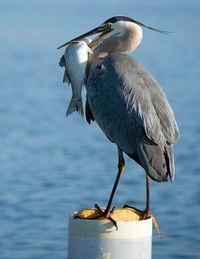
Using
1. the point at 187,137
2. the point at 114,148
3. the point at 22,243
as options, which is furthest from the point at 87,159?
the point at 22,243

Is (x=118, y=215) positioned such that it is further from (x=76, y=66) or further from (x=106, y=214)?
(x=76, y=66)

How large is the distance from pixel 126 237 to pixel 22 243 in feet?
13.9

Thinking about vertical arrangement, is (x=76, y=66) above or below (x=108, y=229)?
above

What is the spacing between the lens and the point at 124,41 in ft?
19.3

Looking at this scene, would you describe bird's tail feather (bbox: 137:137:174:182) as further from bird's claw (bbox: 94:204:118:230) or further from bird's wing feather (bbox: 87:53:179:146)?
bird's claw (bbox: 94:204:118:230)

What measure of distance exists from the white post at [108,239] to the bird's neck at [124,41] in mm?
1490

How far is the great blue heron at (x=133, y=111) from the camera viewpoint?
5.18 metres

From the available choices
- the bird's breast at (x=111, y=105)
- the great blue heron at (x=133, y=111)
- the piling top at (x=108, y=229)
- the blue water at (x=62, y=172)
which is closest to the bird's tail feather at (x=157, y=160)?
the great blue heron at (x=133, y=111)

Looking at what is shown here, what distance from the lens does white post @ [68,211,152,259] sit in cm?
467

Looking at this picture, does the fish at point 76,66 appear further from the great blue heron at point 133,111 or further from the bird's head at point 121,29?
the bird's head at point 121,29

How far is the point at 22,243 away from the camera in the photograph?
879 centimetres

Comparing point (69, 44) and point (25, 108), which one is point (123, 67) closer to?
point (69, 44)

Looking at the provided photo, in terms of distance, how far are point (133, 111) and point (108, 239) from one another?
36.2 inches

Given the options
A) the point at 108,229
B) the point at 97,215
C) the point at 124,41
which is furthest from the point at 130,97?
the point at 108,229
